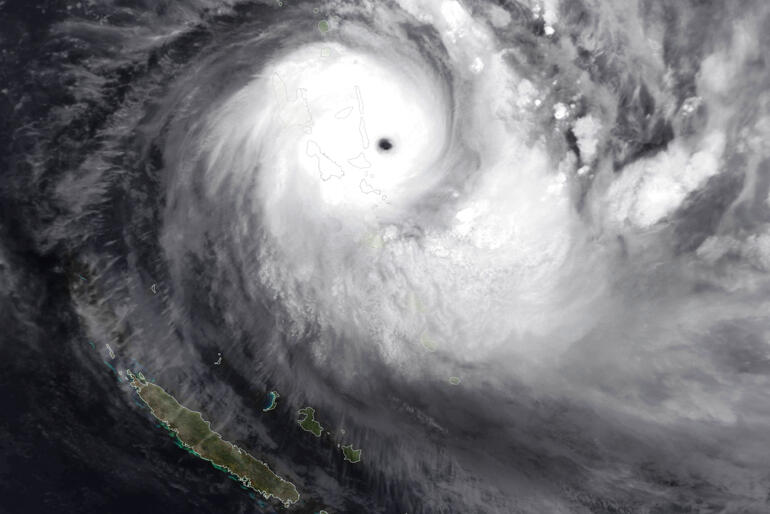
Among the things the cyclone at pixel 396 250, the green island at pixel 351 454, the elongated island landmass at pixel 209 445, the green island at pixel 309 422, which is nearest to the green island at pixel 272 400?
the cyclone at pixel 396 250

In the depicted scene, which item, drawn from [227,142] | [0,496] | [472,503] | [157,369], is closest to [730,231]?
[472,503]

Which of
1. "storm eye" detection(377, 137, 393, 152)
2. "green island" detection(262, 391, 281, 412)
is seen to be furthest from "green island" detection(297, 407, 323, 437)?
"storm eye" detection(377, 137, 393, 152)

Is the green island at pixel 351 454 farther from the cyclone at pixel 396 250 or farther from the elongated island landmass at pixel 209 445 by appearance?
the elongated island landmass at pixel 209 445

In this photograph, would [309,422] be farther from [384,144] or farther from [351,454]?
[384,144]

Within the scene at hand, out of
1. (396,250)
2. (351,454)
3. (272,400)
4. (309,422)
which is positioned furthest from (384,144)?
(351,454)

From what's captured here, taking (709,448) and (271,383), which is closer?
(709,448)

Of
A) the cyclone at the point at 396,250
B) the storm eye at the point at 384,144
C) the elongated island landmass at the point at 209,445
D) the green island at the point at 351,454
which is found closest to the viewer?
the cyclone at the point at 396,250

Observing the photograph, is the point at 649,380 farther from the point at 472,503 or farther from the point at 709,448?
the point at 472,503
